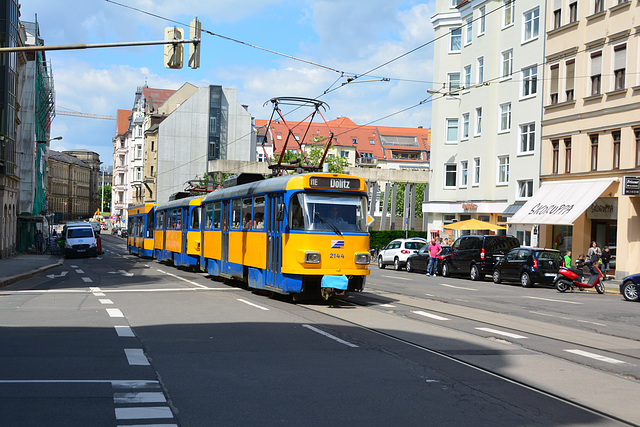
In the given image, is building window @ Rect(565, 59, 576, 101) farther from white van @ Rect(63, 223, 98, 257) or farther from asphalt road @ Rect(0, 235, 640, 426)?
white van @ Rect(63, 223, 98, 257)

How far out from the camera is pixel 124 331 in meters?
11.9

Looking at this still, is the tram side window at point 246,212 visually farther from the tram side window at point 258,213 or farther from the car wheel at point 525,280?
the car wheel at point 525,280

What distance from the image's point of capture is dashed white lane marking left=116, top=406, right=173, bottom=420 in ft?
21.2

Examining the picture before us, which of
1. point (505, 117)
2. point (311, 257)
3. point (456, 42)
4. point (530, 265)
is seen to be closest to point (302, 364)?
point (311, 257)

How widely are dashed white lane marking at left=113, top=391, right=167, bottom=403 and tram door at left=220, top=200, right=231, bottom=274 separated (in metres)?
15.5

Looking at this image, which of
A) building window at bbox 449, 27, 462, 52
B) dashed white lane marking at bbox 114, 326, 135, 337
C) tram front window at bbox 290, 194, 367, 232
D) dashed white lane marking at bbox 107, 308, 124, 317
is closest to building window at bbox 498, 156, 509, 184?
building window at bbox 449, 27, 462, 52

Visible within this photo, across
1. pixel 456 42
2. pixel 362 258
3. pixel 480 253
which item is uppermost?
pixel 456 42

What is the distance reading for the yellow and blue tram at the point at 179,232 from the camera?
29562 mm

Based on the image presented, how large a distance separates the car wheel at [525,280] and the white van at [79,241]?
92.8 feet

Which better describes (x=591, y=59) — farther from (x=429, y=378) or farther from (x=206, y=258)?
(x=429, y=378)

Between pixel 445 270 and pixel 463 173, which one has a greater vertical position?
pixel 463 173

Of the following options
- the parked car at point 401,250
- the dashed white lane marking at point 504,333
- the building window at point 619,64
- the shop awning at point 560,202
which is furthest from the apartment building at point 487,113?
the dashed white lane marking at point 504,333

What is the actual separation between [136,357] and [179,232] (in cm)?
2369

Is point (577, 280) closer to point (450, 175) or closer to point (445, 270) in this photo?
point (445, 270)
